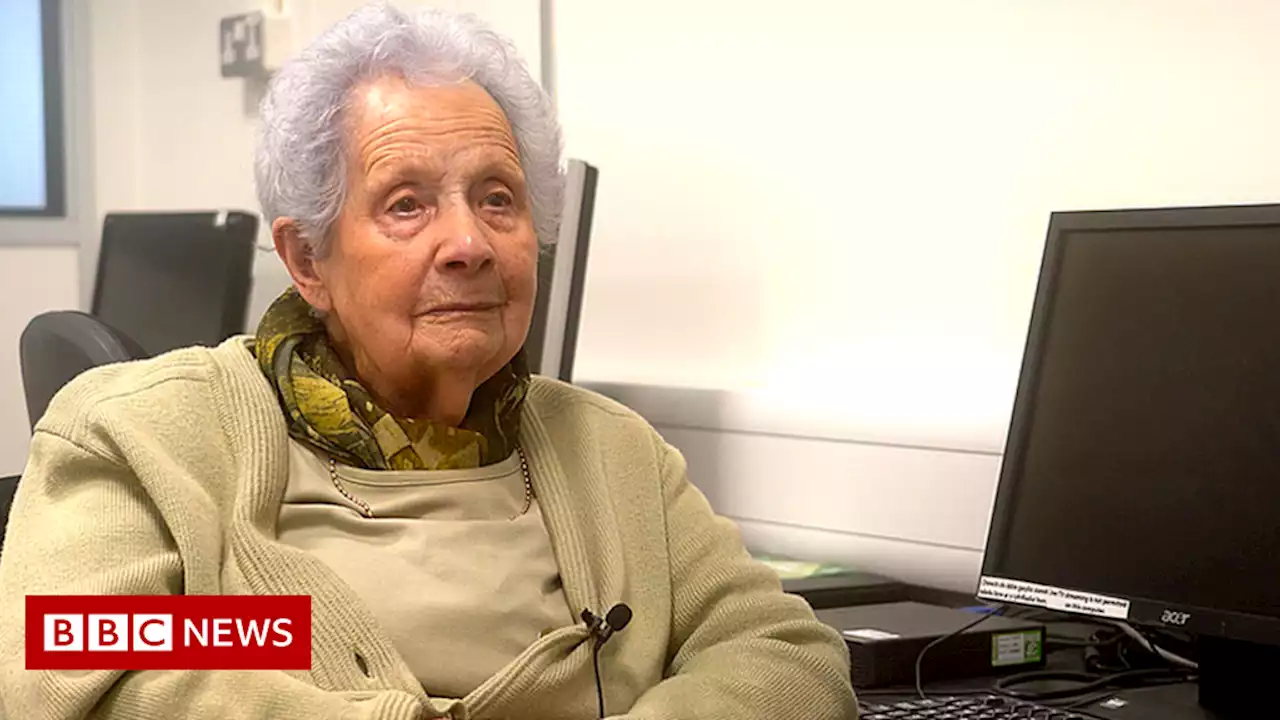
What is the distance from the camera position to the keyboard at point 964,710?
1320mm

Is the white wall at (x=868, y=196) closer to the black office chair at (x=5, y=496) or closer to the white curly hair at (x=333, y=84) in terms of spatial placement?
the white curly hair at (x=333, y=84)

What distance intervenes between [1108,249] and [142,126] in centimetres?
273

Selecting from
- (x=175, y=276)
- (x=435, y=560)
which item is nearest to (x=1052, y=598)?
(x=435, y=560)

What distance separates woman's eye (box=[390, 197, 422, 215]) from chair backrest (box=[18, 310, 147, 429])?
0.54 meters

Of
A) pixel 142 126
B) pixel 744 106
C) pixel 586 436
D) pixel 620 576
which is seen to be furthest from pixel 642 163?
pixel 142 126

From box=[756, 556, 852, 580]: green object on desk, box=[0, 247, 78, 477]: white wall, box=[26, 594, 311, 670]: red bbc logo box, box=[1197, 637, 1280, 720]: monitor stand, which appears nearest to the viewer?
box=[26, 594, 311, 670]: red bbc logo box

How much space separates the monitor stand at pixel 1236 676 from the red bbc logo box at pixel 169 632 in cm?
81

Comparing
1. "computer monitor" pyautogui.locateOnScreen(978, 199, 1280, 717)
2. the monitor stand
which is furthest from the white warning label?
the monitor stand

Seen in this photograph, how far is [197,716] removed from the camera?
1.09 metres

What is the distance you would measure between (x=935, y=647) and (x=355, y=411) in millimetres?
621

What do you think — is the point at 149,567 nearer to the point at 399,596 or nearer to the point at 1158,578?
the point at 399,596

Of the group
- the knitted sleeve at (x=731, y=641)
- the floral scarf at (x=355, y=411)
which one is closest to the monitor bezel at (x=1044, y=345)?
the knitted sleeve at (x=731, y=641)

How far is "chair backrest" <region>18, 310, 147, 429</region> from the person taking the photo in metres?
1.71

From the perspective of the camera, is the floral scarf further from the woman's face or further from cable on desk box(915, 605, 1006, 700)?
cable on desk box(915, 605, 1006, 700)
